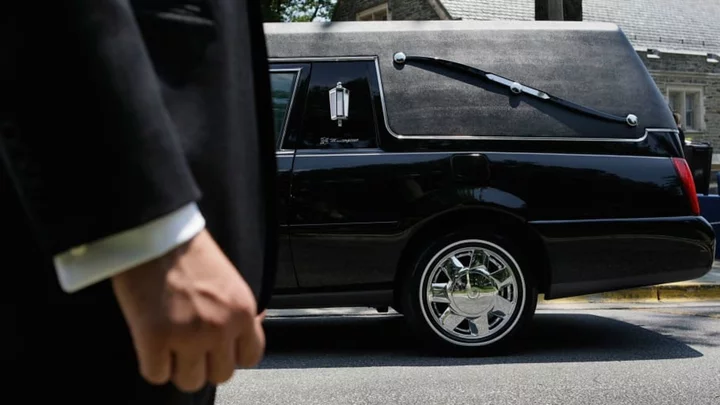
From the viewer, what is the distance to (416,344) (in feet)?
17.7

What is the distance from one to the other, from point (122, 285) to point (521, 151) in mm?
4218

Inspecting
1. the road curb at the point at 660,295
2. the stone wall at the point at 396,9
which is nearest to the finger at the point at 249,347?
the road curb at the point at 660,295

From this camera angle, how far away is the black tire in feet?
15.9

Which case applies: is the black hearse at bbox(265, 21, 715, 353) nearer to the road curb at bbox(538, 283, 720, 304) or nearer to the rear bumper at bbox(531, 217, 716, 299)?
the rear bumper at bbox(531, 217, 716, 299)

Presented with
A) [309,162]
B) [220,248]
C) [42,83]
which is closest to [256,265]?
[220,248]

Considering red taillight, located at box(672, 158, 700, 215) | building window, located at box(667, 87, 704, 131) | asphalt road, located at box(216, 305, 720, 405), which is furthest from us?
building window, located at box(667, 87, 704, 131)

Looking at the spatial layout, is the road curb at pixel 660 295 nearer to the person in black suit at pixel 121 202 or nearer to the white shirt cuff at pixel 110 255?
the person in black suit at pixel 121 202

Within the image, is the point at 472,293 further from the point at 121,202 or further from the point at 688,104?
the point at 688,104

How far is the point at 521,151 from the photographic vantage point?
489 centimetres

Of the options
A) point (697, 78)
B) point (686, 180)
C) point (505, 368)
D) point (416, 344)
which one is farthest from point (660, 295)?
point (697, 78)

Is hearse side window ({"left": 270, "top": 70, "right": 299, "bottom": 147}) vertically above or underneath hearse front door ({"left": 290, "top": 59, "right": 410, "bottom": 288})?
above

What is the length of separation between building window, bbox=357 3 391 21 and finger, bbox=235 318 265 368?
99.2 feet

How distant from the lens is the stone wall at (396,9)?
2797cm

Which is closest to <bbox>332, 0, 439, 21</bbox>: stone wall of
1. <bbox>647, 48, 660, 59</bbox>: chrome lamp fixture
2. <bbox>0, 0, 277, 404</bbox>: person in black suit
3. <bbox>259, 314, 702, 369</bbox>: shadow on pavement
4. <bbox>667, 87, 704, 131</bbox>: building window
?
<bbox>647, 48, 660, 59</bbox>: chrome lamp fixture
